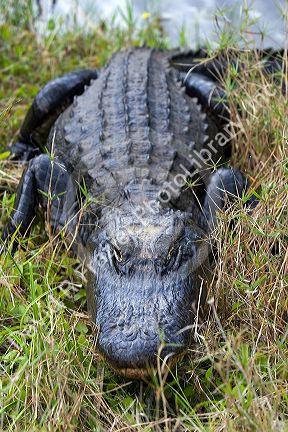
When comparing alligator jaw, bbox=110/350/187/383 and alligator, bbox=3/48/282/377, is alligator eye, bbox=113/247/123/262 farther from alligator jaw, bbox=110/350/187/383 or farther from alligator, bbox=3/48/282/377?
alligator jaw, bbox=110/350/187/383

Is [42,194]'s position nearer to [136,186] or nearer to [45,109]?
[136,186]

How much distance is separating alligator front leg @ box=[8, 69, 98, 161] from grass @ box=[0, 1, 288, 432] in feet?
2.55

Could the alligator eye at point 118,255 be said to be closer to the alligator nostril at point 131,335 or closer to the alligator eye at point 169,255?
the alligator eye at point 169,255

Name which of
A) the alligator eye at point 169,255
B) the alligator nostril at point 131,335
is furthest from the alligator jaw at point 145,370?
the alligator eye at point 169,255

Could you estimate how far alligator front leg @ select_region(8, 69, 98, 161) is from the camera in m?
5.31

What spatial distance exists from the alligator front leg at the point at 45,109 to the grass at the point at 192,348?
78 cm

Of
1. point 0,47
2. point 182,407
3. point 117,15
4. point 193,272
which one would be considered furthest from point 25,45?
point 182,407

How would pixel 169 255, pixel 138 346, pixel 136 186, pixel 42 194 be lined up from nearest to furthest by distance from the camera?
1. pixel 138 346
2. pixel 169 255
3. pixel 136 186
4. pixel 42 194

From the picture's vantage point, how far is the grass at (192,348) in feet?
9.73

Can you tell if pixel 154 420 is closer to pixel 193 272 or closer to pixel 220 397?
pixel 220 397

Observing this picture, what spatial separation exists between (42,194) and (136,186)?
0.77 metres

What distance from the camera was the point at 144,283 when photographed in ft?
10.7

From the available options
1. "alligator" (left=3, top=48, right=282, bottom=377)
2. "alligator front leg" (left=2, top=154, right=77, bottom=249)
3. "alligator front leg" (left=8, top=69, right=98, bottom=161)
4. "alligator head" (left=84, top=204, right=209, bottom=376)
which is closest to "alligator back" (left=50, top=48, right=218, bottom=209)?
"alligator" (left=3, top=48, right=282, bottom=377)

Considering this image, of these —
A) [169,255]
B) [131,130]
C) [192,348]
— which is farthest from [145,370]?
[131,130]
